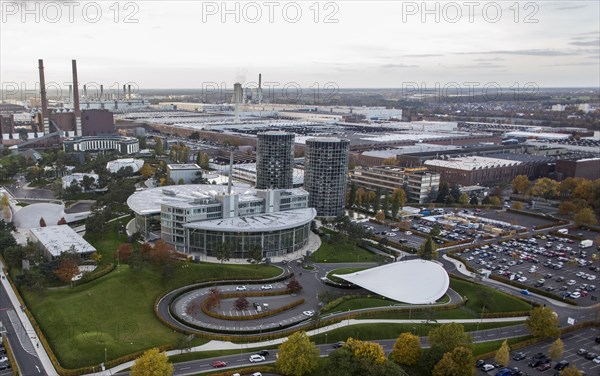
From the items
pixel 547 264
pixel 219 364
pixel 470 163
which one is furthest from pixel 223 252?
pixel 470 163

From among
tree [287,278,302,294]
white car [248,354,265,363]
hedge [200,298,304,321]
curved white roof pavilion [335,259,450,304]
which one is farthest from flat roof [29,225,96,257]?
curved white roof pavilion [335,259,450,304]

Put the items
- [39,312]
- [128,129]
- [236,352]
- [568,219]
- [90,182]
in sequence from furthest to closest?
[128,129] → [90,182] → [568,219] → [39,312] → [236,352]

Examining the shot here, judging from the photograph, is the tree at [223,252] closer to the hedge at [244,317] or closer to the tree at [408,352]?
the hedge at [244,317]

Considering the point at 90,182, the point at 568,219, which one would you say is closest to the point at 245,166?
the point at 90,182

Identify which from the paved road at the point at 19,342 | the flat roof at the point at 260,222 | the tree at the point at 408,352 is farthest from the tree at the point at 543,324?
the paved road at the point at 19,342

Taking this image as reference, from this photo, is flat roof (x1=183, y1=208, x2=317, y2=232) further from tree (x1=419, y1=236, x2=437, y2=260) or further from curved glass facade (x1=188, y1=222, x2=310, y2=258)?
tree (x1=419, y1=236, x2=437, y2=260)

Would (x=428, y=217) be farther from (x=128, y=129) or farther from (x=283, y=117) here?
(x=283, y=117)
